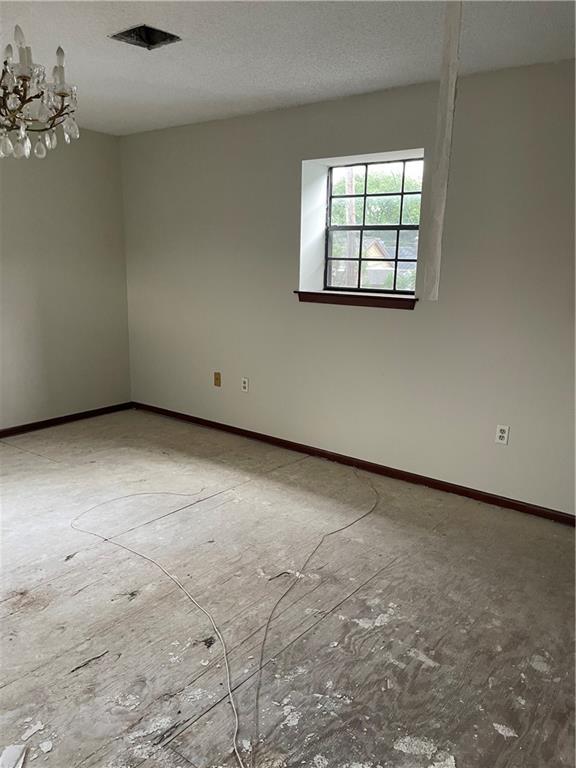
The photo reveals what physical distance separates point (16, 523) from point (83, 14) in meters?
2.34

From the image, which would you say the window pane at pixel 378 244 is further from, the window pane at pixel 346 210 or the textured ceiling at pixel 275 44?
the textured ceiling at pixel 275 44

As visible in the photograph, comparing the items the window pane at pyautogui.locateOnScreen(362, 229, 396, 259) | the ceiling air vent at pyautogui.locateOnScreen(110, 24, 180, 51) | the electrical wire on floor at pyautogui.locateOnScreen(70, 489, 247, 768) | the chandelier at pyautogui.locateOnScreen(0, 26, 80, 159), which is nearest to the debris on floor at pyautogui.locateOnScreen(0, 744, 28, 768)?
the electrical wire on floor at pyautogui.locateOnScreen(70, 489, 247, 768)

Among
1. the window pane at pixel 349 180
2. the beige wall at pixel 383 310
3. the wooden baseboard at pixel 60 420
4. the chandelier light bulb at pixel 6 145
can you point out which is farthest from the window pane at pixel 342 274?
the wooden baseboard at pixel 60 420

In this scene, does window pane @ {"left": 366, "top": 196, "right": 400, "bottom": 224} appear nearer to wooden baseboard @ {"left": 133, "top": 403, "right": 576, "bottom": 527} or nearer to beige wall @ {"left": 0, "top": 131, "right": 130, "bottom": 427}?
wooden baseboard @ {"left": 133, "top": 403, "right": 576, "bottom": 527}

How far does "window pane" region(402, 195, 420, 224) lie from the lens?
3466mm

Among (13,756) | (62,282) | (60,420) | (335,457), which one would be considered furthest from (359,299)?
(13,756)

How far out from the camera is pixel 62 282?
15.0ft

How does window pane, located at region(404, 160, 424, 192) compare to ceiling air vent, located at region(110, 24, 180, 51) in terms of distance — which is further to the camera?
window pane, located at region(404, 160, 424, 192)

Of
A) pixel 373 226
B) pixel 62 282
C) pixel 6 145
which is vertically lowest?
pixel 62 282

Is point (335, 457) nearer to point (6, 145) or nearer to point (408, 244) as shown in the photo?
point (408, 244)

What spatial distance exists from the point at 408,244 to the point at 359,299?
1.46ft

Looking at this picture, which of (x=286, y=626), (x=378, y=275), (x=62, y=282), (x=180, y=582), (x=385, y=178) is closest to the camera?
(x=286, y=626)

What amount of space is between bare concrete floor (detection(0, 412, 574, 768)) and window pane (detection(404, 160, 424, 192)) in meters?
1.81

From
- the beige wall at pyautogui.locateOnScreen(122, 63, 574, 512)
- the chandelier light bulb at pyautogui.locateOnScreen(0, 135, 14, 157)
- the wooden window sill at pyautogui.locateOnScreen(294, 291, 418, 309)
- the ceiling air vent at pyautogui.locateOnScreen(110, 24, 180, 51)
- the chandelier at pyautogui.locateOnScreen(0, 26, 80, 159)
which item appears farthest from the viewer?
the wooden window sill at pyautogui.locateOnScreen(294, 291, 418, 309)
